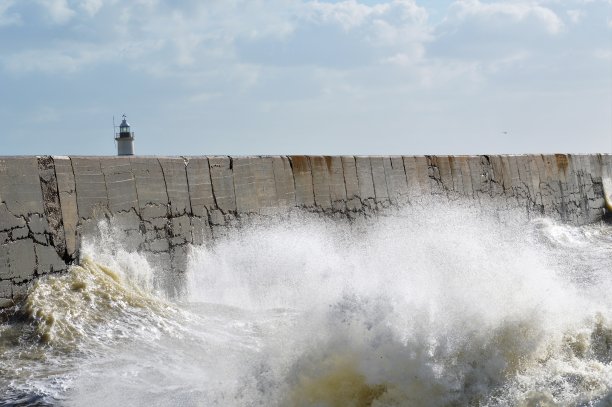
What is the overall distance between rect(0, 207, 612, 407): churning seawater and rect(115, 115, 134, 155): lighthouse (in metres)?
12.8

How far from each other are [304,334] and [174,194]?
10.2 ft

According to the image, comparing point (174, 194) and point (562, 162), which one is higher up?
point (174, 194)

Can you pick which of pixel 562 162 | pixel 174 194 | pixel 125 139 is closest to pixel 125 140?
pixel 125 139

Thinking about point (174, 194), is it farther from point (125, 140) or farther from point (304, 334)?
point (125, 140)

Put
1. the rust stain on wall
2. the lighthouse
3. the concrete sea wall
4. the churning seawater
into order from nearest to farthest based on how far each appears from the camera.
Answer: the churning seawater → the concrete sea wall → the rust stain on wall → the lighthouse

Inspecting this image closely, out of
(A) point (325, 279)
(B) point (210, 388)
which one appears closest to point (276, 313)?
(A) point (325, 279)

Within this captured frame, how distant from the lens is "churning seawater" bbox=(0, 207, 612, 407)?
5.28m

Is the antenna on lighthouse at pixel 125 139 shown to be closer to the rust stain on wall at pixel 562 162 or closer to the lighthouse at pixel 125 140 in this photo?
the lighthouse at pixel 125 140

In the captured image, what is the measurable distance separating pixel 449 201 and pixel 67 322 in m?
7.52

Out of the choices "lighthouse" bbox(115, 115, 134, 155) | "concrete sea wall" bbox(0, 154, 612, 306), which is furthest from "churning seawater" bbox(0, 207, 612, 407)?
"lighthouse" bbox(115, 115, 134, 155)

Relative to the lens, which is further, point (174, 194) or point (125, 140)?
point (125, 140)

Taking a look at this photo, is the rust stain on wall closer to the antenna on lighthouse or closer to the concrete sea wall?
the concrete sea wall

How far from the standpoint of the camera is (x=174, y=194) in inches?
340

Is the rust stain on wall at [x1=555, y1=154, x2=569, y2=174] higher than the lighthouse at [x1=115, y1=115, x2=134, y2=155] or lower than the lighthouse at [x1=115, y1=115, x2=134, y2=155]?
lower
